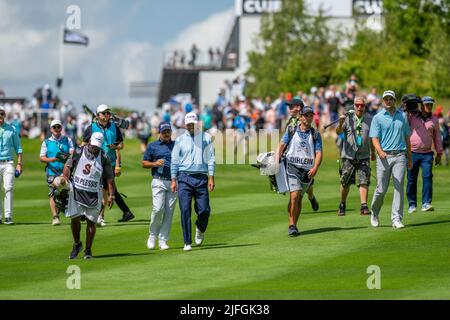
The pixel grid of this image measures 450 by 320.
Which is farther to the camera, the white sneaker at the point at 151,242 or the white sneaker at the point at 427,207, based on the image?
the white sneaker at the point at 427,207

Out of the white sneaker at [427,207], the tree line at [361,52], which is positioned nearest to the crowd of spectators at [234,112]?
the tree line at [361,52]

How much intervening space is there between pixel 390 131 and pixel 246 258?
3836 mm

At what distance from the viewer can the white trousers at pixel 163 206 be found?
2044cm

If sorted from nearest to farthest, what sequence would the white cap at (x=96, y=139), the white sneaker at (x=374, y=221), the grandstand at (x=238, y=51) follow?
1. the white cap at (x=96, y=139)
2. the white sneaker at (x=374, y=221)
3. the grandstand at (x=238, y=51)

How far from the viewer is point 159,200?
804 inches

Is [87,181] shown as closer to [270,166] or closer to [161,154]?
[161,154]

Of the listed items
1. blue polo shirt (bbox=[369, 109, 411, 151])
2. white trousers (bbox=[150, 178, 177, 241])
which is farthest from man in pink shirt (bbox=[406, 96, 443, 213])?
white trousers (bbox=[150, 178, 177, 241])

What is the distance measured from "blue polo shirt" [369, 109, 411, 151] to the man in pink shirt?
2.43 m

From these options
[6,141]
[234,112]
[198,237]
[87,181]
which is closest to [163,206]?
[198,237]

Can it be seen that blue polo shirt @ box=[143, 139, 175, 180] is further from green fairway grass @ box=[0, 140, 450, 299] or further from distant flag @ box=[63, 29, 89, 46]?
distant flag @ box=[63, 29, 89, 46]

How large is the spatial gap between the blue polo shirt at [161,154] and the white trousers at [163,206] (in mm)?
115

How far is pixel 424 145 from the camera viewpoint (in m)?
23.9

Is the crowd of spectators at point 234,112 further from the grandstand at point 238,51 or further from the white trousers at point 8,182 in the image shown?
the grandstand at point 238,51
